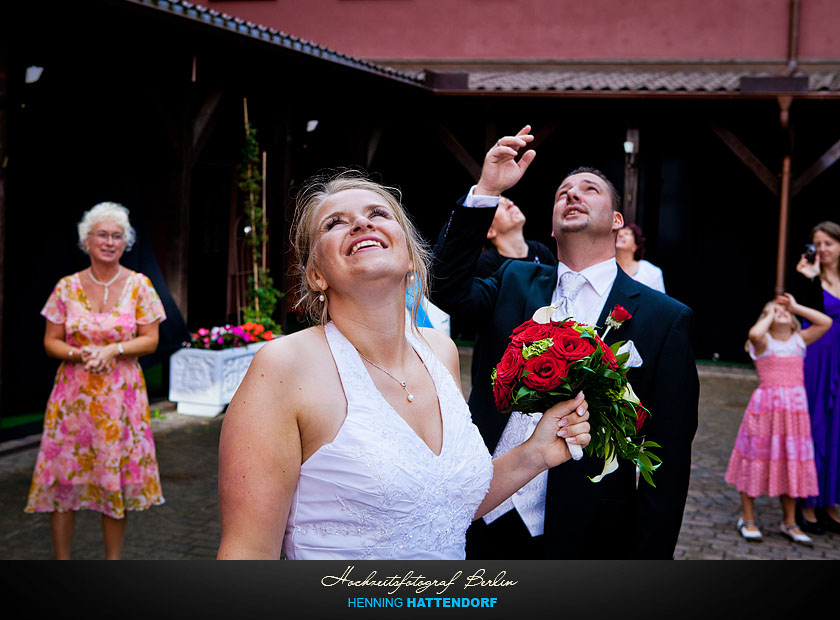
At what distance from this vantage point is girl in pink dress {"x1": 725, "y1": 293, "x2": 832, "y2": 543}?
5.44 metres

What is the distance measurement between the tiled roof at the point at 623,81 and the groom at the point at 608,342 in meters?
9.09

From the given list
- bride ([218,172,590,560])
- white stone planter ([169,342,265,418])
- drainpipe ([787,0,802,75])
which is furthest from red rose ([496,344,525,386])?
drainpipe ([787,0,802,75])

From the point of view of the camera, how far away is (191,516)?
5438mm

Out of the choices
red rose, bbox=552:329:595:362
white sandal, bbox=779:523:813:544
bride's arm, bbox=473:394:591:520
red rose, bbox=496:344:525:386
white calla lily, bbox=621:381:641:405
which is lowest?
white sandal, bbox=779:523:813:544

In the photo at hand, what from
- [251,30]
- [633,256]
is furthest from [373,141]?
[633,256]

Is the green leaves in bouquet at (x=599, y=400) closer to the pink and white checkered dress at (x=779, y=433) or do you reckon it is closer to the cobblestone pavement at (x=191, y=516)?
the cobblestone pavement at (x=191, y=516)

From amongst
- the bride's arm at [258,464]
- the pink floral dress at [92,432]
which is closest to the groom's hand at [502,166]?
the bride's arm at [258,464]

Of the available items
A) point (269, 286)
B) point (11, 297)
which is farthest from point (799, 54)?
point (11, 297)

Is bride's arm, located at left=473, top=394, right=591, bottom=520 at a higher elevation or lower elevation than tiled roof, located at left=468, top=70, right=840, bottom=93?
lower

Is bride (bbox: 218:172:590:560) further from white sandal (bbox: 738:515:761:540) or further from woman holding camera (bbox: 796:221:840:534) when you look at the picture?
woman holding camera (bbox: 796:221:840:534)

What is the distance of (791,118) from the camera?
11562 millimetres

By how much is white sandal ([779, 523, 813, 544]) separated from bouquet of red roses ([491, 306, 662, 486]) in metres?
3.80

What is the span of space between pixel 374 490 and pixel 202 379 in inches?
275

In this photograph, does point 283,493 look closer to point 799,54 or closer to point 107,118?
point 107,118
